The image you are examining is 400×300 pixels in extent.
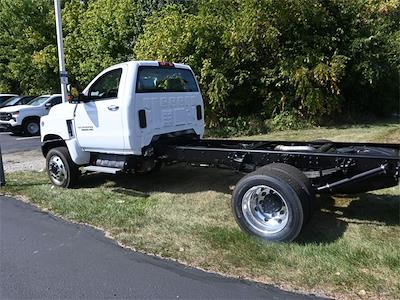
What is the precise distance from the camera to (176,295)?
389 cm

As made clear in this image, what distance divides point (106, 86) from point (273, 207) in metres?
3.38

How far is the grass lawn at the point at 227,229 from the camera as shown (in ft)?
13.4

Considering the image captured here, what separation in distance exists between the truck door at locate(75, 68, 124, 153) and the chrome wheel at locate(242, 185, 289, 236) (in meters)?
2.39

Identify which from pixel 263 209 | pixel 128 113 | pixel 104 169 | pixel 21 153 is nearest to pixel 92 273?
pixel 263 209

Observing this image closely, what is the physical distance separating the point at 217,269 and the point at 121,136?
2.96 metres

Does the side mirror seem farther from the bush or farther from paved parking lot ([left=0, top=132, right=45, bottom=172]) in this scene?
the bush

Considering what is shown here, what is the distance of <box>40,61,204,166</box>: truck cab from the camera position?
258 inches

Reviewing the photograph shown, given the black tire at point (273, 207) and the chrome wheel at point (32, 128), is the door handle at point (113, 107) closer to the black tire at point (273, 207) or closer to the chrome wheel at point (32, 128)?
the black tire at point (273, 207)

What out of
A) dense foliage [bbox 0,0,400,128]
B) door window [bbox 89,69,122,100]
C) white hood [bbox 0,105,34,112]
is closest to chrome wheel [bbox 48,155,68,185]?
door window [bbox 89,69,122,100]

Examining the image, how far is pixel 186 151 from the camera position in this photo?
20.8ft

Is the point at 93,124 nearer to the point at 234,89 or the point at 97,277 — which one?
the point at 97,277

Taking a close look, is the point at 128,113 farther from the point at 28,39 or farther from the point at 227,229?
the point at 28,39

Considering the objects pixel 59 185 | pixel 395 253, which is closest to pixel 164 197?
pixel 59 185

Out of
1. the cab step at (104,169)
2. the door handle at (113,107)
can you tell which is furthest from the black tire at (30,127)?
the door handle at (113,107)
